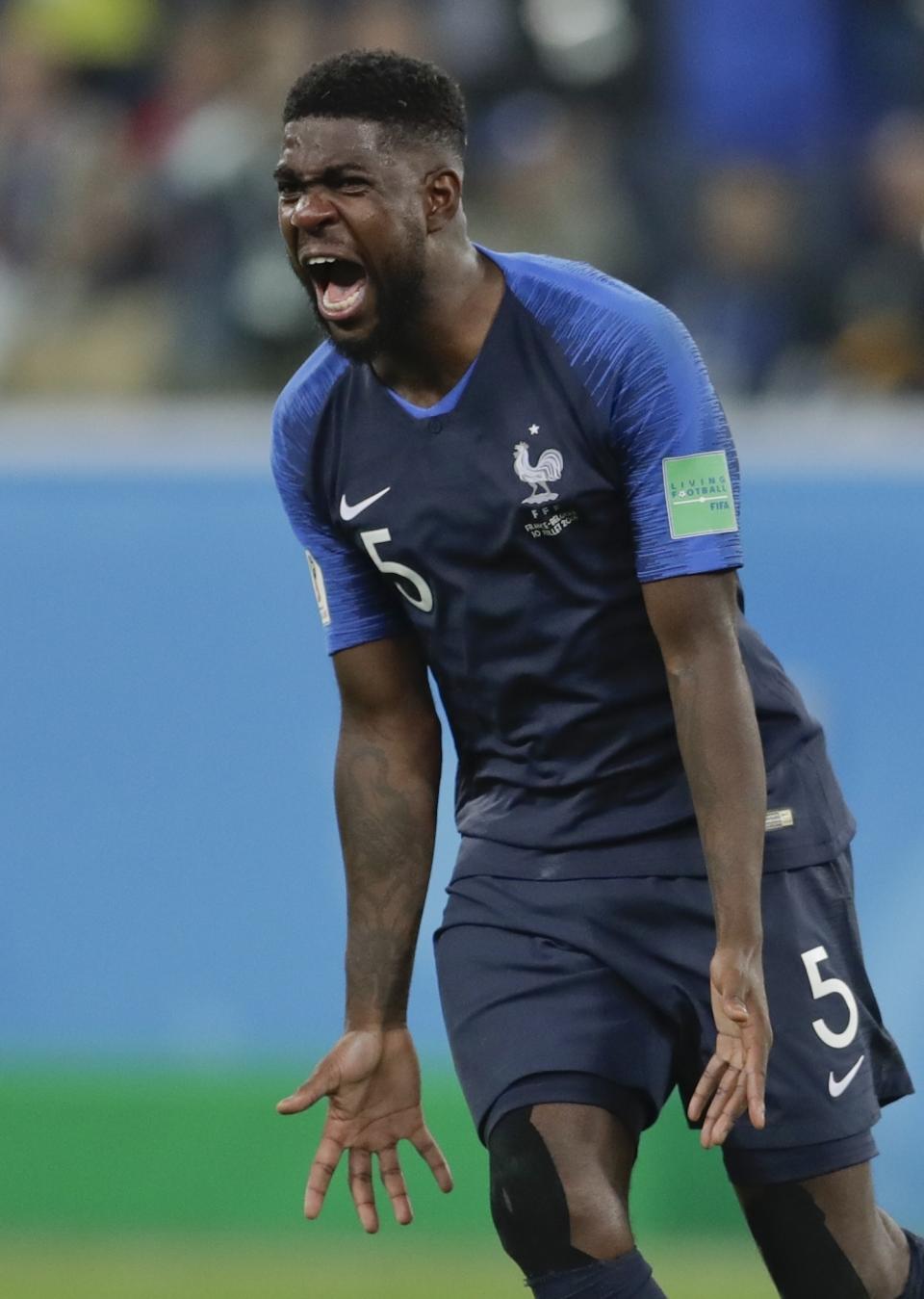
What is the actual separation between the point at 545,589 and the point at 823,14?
173 inches

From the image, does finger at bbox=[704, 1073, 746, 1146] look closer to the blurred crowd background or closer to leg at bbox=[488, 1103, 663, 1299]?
leg at bbox=[488, 1103, 663, 1299]

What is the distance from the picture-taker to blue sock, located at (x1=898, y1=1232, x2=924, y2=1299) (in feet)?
11.9

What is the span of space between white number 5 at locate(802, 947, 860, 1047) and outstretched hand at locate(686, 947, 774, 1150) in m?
0.29

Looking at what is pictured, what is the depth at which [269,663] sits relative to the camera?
6172mm

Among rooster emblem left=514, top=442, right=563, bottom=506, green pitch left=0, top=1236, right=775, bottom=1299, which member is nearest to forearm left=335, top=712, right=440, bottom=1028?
rooster emblem left=514, top=442, right=563, bottom=506

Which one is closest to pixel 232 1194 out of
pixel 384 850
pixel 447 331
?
pixel 384 850

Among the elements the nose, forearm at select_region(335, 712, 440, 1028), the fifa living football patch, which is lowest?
forearm at select_region(335, 712, 440, 1028)

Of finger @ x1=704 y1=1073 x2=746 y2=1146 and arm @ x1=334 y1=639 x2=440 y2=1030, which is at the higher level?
arm @ x1=334 y1=639 x2=440 y2=1030

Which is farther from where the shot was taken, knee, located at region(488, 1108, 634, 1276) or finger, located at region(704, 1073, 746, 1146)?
knee, located at region(488, 1108, 634, 1276)

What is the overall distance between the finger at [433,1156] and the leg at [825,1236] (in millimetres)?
466

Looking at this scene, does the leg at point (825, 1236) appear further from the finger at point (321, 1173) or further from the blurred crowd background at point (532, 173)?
the blurred crowd background at point (532, 173)

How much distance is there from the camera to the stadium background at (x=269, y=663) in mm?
5879

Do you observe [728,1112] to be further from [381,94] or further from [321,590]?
[381,94]

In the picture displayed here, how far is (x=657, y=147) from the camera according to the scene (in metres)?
7.07
